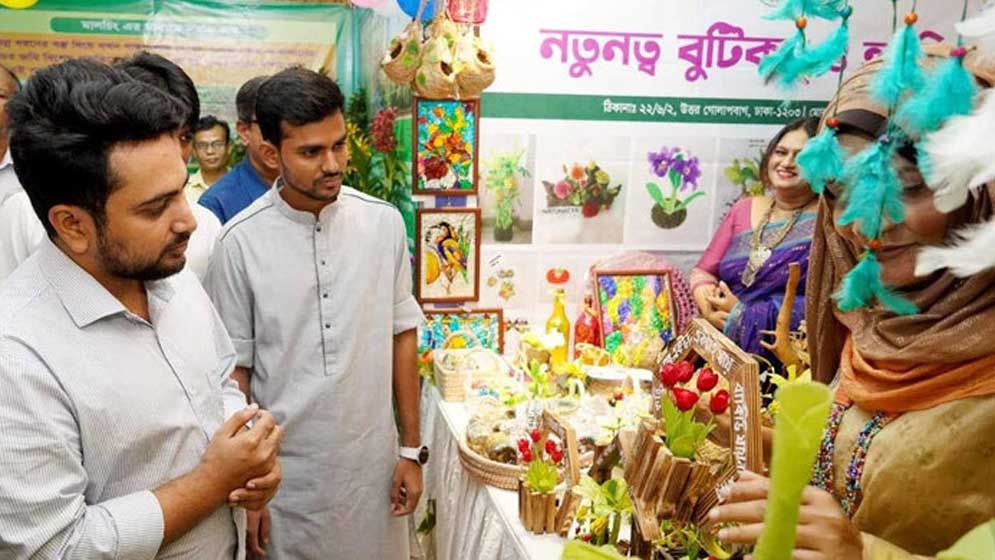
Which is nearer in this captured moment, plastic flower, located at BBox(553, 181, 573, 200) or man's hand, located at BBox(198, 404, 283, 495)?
man's hand, located at BBox(198, 404, 283, 495)

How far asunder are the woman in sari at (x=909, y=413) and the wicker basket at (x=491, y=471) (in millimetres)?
1026

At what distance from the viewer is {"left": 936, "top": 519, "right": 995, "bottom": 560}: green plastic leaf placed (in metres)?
0.37

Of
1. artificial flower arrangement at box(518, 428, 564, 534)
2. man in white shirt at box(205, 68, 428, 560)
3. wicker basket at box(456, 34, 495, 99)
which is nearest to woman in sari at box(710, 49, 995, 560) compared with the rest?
artificial flower arrangement at box(518, 428, 564, 534)

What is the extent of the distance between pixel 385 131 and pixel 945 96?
3046 mm

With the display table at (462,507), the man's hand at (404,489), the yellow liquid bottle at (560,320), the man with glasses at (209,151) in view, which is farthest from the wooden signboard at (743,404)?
the man with glasses at (209,151)

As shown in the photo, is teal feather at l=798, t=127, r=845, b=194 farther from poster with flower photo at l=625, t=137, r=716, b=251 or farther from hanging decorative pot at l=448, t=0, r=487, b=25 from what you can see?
poster with flower photo at l=625, t=137, r=716, b=251

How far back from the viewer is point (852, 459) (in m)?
1.21

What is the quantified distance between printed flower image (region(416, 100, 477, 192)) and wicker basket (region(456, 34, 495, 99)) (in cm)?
14

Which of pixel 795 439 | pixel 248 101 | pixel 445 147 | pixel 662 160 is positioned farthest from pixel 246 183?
pixel 795 439

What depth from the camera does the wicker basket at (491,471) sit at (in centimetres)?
211

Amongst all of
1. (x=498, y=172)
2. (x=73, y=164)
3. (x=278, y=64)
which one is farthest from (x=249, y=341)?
(x=278, y=64)

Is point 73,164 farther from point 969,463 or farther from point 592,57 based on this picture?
point 592,57

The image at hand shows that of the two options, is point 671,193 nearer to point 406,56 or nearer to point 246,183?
point 406,56

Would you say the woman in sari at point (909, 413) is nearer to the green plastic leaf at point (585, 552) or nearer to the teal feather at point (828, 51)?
the teal feather at point (828, 51)
